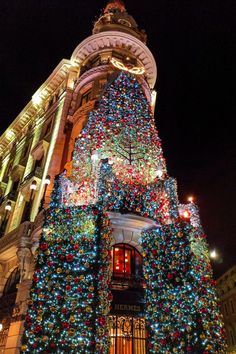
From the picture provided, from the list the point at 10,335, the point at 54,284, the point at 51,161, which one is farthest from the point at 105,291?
the point at 51,161

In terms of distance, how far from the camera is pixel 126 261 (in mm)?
14602

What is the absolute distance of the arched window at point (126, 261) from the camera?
14.2m

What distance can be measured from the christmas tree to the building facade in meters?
0.14

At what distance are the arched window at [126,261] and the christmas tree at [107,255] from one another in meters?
1.09

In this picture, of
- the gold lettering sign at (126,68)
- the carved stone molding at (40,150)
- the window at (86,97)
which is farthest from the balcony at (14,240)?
the gold lettering sign at (126,68)

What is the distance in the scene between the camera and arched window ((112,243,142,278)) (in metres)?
14.2

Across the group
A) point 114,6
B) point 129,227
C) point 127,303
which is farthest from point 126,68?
point 127,303

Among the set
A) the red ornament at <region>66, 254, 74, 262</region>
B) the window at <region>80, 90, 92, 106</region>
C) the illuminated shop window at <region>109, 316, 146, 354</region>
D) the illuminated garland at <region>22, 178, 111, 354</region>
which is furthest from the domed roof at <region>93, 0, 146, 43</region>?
the illuminated shop window at <region>109, 316, 146, 354</region>

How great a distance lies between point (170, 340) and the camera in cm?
1165

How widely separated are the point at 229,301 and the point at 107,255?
3365 centimetres

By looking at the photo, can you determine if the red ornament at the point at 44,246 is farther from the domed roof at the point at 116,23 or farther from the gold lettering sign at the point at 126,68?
the domed roof at the point at 116,23

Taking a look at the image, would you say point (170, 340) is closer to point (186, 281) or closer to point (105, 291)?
point (186, 281)

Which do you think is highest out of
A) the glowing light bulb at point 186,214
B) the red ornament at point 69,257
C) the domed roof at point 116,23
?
the domed roof at point 116,23

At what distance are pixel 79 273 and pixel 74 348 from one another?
8.80 ft
